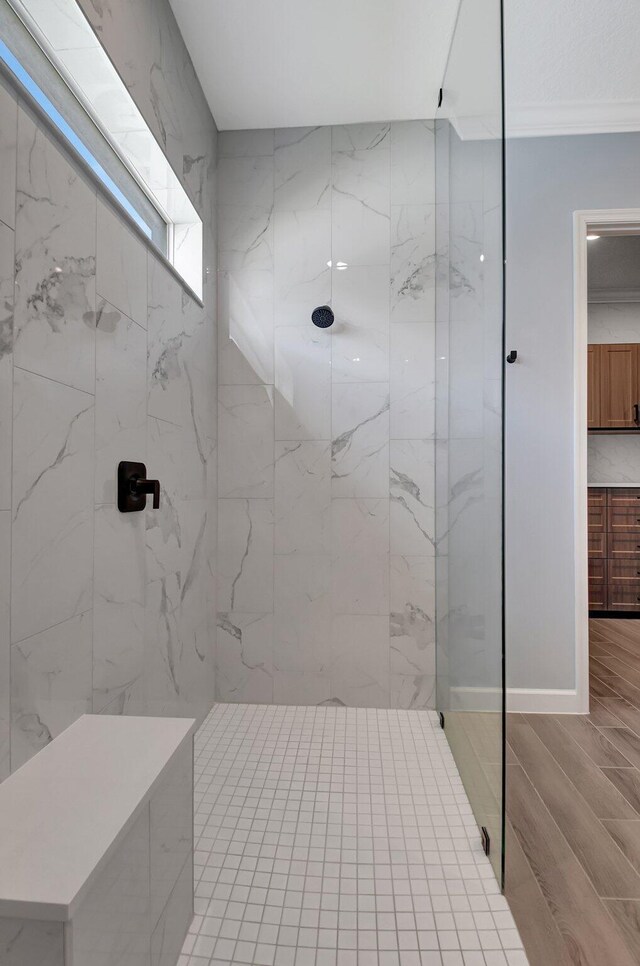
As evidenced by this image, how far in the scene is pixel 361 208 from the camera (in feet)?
8.34

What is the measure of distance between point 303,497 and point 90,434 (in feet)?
4.34

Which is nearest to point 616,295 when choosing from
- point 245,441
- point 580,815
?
point 245,441

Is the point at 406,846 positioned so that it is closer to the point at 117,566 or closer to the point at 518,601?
the point at 117,566

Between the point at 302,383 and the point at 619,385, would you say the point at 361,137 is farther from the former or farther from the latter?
the point at 619,385

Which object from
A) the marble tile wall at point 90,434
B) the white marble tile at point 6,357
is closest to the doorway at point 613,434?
the marble tile wall at point 90,434

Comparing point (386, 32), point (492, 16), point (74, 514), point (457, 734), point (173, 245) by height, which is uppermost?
point (386, 32)

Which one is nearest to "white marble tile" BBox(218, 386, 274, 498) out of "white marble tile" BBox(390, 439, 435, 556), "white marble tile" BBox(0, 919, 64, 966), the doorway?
"white marble tile" BBox(390, 439, 435, 556)

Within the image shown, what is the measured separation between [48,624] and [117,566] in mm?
351

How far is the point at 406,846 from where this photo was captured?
155 centimetres

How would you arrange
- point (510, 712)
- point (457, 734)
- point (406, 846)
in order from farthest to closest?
1. point (510, 712)
2. point (457, 734)
3. point (406, 846)

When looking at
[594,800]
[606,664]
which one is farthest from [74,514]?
[606,664]

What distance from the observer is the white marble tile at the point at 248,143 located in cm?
258

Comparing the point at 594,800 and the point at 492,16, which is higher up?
the point at 492,16

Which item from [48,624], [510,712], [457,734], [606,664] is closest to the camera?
[48,624]
